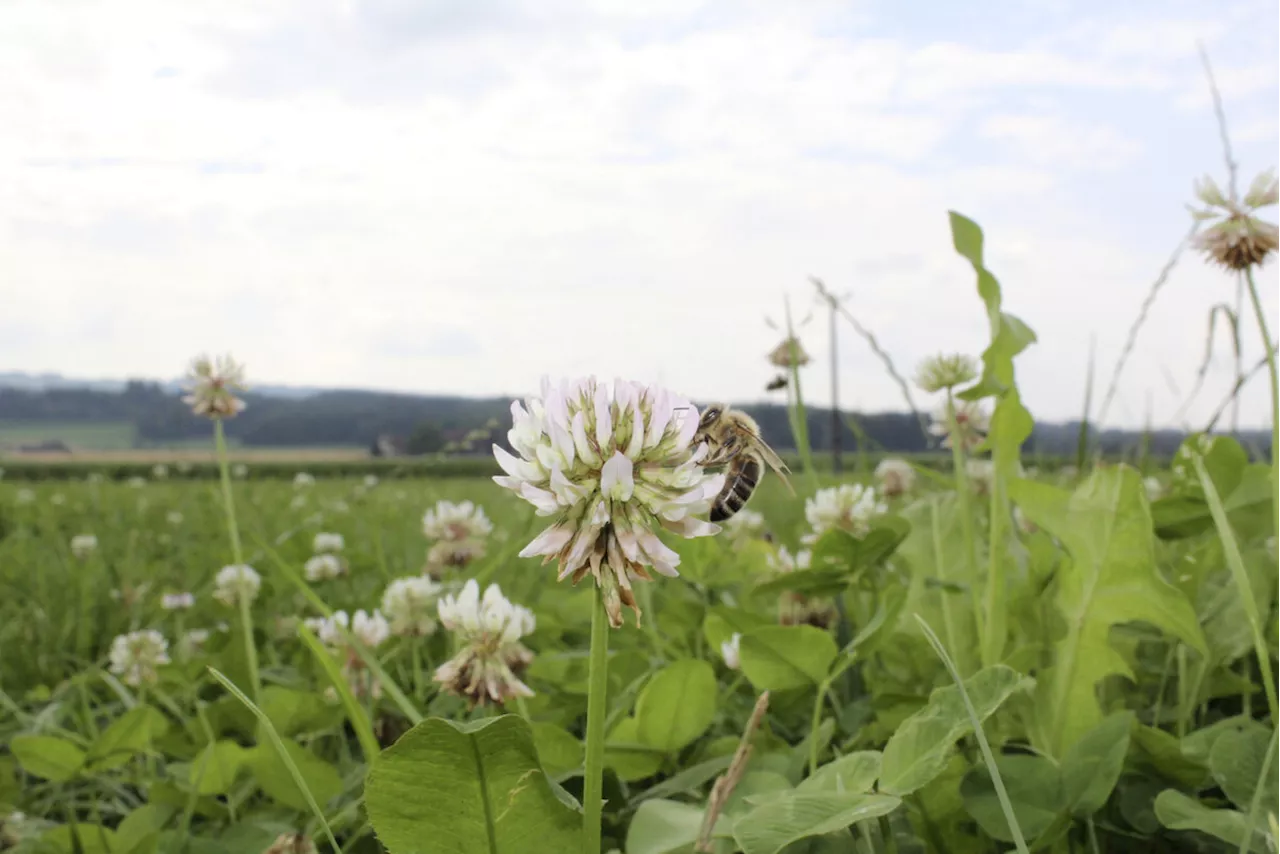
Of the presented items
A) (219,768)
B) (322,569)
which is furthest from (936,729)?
(322,569)

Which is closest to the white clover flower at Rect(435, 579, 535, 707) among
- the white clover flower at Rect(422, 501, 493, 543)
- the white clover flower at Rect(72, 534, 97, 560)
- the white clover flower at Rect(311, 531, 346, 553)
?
the white clover flower at Rect(422, 501, 493, 543)

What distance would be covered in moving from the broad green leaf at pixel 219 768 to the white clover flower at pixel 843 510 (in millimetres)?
1015

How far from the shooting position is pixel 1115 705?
149cm

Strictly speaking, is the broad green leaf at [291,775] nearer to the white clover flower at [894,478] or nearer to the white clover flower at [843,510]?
the white clover flower at [843,510]

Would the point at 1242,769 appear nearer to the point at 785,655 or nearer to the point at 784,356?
the point at 785,655

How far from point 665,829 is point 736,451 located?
47cm

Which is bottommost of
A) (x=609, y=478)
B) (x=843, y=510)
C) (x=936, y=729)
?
(x=936, y=729)

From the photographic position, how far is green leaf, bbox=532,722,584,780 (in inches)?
51.5

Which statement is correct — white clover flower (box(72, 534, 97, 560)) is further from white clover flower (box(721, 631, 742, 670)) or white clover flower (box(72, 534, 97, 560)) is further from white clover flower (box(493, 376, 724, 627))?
white clover flower (box(493, 376, 724, 627))

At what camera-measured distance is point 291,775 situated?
1469 mm

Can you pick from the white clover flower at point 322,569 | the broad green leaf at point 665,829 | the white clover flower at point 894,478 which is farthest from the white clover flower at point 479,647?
the white clover flower at point 322,569

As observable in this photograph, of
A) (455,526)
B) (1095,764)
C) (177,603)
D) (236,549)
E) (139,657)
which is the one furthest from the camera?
(177,603)

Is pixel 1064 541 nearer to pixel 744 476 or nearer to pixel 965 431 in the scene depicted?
pixel 744 476

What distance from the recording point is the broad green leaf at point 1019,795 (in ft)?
3.70
